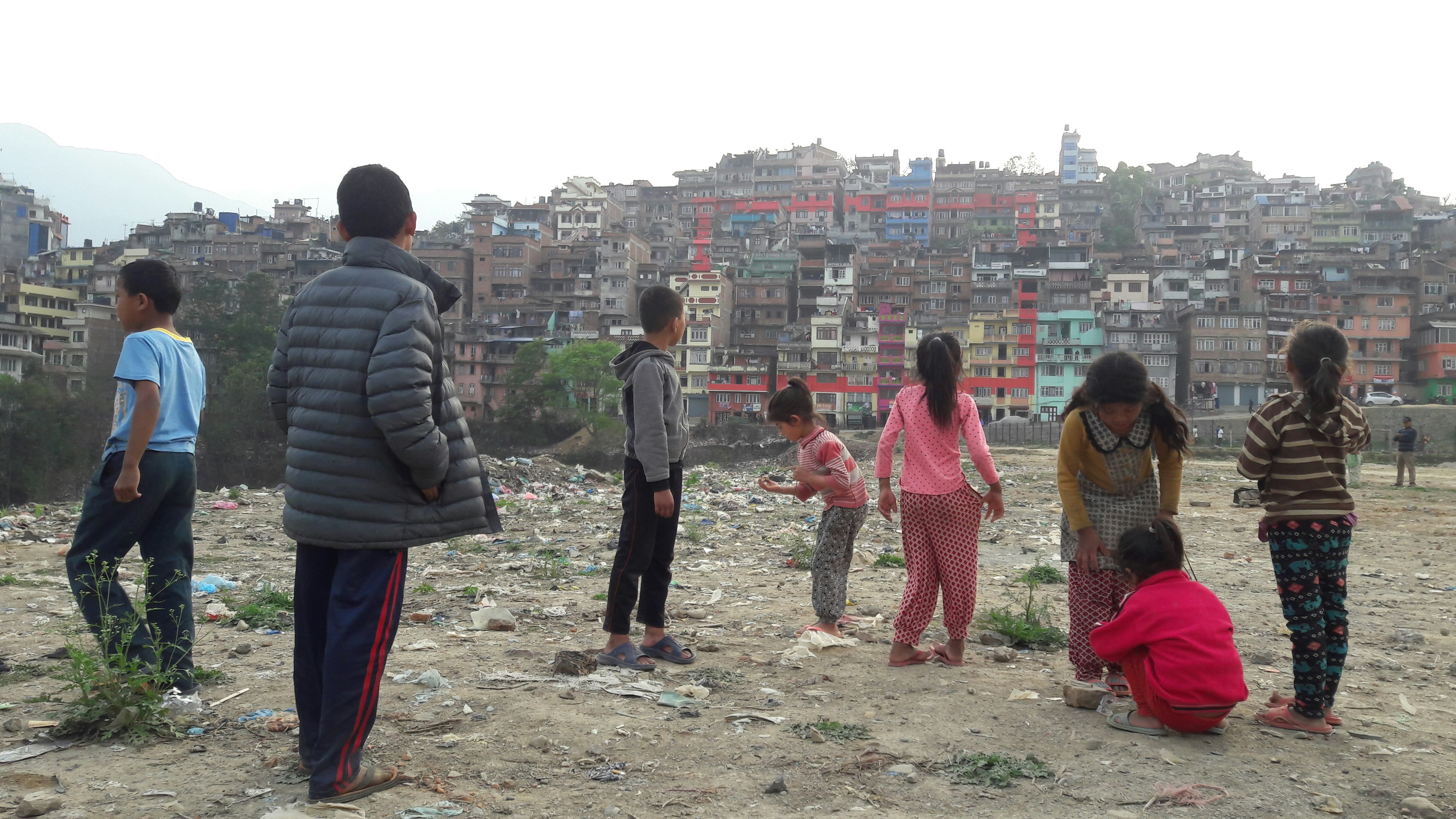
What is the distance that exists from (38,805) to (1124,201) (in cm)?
10314

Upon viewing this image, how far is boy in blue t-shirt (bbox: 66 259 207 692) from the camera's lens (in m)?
3.46

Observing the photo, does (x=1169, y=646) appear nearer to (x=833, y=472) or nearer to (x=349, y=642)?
(x=833, y=472)

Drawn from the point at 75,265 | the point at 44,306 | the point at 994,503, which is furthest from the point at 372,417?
the point at 75,265

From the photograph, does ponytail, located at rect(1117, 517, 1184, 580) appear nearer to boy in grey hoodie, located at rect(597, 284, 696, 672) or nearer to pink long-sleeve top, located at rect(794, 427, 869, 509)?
pink long-sleeve top, located at rect(794, 427, 869, 509)

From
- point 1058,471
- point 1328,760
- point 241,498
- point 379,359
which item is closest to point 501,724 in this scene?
point 379,359

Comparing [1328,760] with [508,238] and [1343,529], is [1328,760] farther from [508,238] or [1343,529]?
[508,238]

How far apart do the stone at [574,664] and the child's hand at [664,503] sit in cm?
82

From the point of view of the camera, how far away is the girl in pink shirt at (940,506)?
4434 mm

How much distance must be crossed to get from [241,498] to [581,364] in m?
40.7

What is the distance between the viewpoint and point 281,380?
2.98 metres

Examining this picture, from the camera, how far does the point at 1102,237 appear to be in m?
89.5

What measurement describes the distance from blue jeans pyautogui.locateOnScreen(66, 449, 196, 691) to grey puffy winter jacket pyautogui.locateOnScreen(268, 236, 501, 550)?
3.60 ft

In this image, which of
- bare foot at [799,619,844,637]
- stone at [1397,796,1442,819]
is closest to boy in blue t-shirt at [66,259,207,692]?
bare foot at [799,619,844,637]

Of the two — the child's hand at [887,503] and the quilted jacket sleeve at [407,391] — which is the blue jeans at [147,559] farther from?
the child's hand at [887,503]
